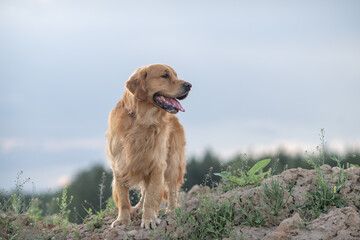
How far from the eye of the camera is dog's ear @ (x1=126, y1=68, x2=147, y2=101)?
18.0 feet

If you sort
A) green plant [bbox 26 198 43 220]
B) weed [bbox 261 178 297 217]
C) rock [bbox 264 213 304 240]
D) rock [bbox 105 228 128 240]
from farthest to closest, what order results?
green plant [bbox 26 198 43 220] < rock [bbox 105 228 128 240] < weed [bbox 261 178 297 217] < rock [bbox 264 213 304 240]

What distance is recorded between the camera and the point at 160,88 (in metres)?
5.54

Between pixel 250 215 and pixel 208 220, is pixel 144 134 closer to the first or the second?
pixel 208 220

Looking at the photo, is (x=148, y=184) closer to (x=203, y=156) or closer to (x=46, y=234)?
(x=46, y=234)

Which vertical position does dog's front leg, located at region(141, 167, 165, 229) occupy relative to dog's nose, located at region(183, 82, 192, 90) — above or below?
below

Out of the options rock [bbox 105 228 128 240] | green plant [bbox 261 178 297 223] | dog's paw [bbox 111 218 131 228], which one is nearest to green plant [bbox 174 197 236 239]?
green plant [bbox 261 178 297 223]

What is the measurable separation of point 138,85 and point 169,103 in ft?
1.54

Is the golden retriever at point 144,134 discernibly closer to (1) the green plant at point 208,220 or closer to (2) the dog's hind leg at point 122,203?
(2) the dog's hind leg at point 122,203

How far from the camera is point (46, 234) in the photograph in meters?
5.91

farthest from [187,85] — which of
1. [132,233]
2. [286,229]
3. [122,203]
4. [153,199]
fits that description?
[286,229]

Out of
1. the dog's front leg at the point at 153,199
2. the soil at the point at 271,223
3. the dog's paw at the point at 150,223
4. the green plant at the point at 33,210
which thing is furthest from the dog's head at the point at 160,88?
the green plant at the point at 33,210

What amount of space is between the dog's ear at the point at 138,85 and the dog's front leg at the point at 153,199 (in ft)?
3.59

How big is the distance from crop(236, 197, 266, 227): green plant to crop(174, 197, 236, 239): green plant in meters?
0.10

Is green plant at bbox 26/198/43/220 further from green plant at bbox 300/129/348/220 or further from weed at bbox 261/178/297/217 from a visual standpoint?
green plant at bbox 300/129/348/220
